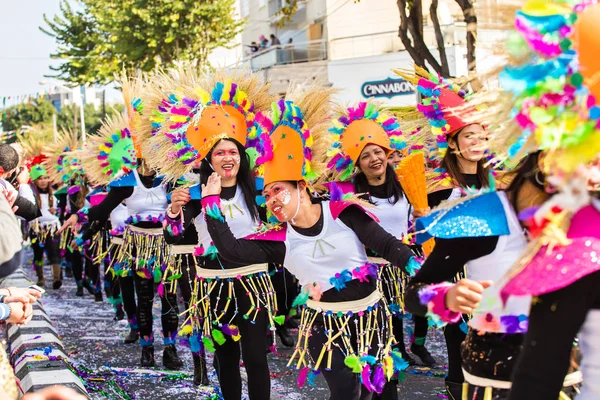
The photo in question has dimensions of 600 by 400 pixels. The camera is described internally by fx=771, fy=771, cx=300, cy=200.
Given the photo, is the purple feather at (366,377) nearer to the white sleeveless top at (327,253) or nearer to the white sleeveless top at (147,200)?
the white sleeveless top at (327,253)

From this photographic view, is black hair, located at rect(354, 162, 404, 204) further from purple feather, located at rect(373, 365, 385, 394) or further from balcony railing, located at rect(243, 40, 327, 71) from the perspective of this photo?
balcony railing, located at rect(243, 40, 327, 71)

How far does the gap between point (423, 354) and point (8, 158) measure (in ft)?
13.3

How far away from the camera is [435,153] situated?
19.0 ft

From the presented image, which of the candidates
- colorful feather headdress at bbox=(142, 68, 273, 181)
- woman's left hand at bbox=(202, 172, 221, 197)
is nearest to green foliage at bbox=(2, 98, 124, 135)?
colorful feather headdress at bbox=(142, 68, 273, 181)

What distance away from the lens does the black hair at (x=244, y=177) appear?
5.14 meters

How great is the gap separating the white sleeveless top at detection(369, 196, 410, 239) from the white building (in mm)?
13080

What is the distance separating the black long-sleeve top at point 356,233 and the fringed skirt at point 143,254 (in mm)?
2572

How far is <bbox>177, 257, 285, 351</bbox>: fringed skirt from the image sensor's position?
4922 mm

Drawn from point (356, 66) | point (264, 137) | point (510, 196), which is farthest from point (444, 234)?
point (356, 66)

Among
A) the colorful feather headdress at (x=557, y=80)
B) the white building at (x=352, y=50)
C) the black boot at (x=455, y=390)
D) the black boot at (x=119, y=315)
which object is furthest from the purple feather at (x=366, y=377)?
the white building at (x=352, y=50)

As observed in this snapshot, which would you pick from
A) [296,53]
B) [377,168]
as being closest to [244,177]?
[377,168]

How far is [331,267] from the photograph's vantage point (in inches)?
159

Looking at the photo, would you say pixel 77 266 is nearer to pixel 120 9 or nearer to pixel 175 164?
pixel 175 164

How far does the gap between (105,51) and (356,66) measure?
830 centimetres
